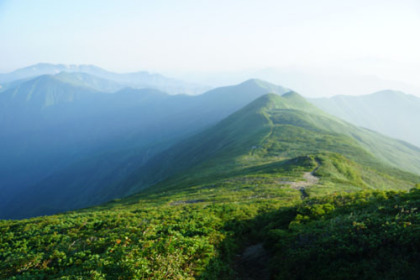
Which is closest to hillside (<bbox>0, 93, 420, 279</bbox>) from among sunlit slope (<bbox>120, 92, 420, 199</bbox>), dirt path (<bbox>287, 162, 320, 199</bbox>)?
dirt path (<bbox>287, 162, 320, 199</bbox>)

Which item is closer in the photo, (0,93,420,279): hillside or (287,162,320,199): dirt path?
(0,93,420,279): hillside

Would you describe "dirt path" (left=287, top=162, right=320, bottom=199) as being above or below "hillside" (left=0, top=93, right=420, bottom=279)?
below

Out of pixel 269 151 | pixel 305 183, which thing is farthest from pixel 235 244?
pixel 269 151

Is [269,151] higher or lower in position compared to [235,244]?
lower

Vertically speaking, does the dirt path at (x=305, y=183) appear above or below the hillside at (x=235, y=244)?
below

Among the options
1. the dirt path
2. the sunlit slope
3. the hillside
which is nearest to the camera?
the hillside

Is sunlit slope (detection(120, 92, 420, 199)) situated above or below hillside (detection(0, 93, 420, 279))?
below

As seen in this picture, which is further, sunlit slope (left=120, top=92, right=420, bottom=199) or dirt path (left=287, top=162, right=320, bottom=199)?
sunlit slope (left=120, top=92, right=420, bottom=199)

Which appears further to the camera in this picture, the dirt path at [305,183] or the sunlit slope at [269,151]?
the sunlit slope at [269,151]

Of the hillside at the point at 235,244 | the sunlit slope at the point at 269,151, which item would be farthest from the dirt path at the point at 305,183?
the sunlit slope at the point at 269,151

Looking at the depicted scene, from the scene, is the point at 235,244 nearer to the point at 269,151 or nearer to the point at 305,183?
the point at 305,183

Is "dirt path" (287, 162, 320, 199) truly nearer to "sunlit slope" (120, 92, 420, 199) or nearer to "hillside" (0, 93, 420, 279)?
"hillside" (0, 93, 420, 279)

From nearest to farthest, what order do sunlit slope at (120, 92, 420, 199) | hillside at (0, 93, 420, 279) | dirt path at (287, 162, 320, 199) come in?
hillside at (0, 93, 420, 279)
dirt path at (287, 162, 320, 199)
sunlit slope at (120, 92, 420, 199)

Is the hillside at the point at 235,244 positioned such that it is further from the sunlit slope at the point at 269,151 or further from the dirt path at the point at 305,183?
the sunlit slope at the point at 269,151
